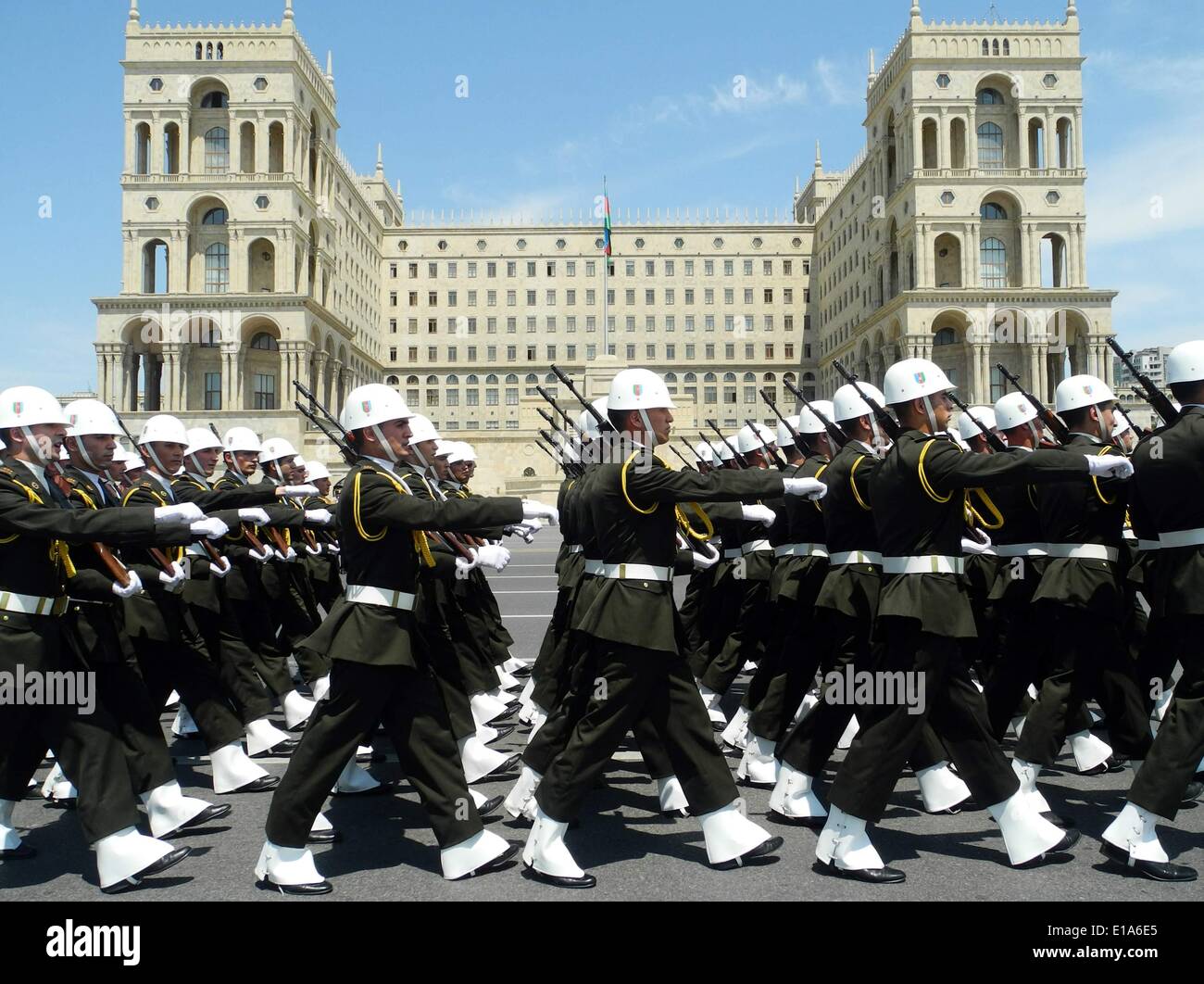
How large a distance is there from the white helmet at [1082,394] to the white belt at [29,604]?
594cm

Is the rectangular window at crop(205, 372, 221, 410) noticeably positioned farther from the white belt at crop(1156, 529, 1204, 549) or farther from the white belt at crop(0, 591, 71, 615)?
the white belt at crop(1156, 529, 1204, 549)

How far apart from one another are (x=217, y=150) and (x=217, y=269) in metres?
7.18

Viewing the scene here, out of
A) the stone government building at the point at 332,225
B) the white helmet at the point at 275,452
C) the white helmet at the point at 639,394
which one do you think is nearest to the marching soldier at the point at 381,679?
the white helmet at the point at 639,394

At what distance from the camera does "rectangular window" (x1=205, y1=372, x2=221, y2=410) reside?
211 feet

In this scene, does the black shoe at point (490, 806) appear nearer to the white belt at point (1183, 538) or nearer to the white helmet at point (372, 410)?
the white helmet at point (372, 410)

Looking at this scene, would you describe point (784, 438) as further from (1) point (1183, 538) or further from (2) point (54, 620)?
(2) point (54, 620)

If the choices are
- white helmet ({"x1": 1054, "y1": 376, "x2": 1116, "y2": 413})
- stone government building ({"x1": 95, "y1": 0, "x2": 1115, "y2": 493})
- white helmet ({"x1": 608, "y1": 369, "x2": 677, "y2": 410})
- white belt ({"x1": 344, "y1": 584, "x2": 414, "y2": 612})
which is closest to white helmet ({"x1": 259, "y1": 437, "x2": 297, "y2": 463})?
white belt ({"x1": 344, "y1": 584, "x2": 414, "y2": 612})

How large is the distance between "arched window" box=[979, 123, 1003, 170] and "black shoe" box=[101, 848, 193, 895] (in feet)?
215

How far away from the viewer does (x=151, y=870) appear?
5.01 metres

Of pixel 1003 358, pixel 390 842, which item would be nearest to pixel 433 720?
pixel 390 842

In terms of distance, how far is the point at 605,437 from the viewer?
17.6 ft

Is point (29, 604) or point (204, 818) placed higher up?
point (29, 604)

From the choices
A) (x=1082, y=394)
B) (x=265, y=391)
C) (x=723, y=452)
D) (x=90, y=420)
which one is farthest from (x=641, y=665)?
(x=265, y=391)
